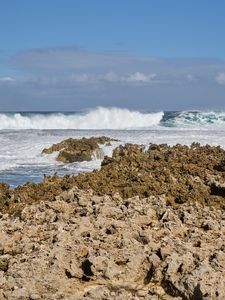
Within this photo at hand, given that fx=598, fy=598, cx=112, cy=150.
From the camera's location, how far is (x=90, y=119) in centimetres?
4828

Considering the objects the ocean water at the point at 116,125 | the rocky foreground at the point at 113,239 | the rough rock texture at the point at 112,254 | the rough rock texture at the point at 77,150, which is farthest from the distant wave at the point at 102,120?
the rough rock texture at the point at 112,254

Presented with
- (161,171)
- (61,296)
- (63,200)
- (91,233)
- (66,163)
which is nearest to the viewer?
(61,296)

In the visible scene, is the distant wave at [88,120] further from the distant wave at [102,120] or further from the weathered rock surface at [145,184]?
the weathered rock surface at [145,184]

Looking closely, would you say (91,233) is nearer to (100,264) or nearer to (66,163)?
(100,264)

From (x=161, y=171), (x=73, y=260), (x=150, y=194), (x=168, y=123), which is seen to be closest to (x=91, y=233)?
(x=73, y=260)

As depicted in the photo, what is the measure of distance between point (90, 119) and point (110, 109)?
6.85 feet

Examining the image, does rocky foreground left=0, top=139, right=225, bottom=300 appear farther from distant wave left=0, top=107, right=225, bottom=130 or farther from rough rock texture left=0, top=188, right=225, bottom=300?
distant wave left=0, top=107, right=225, bottom=130

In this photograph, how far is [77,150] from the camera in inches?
687

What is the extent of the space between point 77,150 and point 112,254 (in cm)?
1242

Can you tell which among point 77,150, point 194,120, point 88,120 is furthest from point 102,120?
point 77,150

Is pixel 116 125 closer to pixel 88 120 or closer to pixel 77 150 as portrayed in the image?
pixel 88 120

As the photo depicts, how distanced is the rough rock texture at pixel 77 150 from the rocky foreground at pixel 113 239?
9192 mm

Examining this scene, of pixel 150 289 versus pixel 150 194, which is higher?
pixel 150 194

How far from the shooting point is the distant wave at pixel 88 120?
1875 inches
